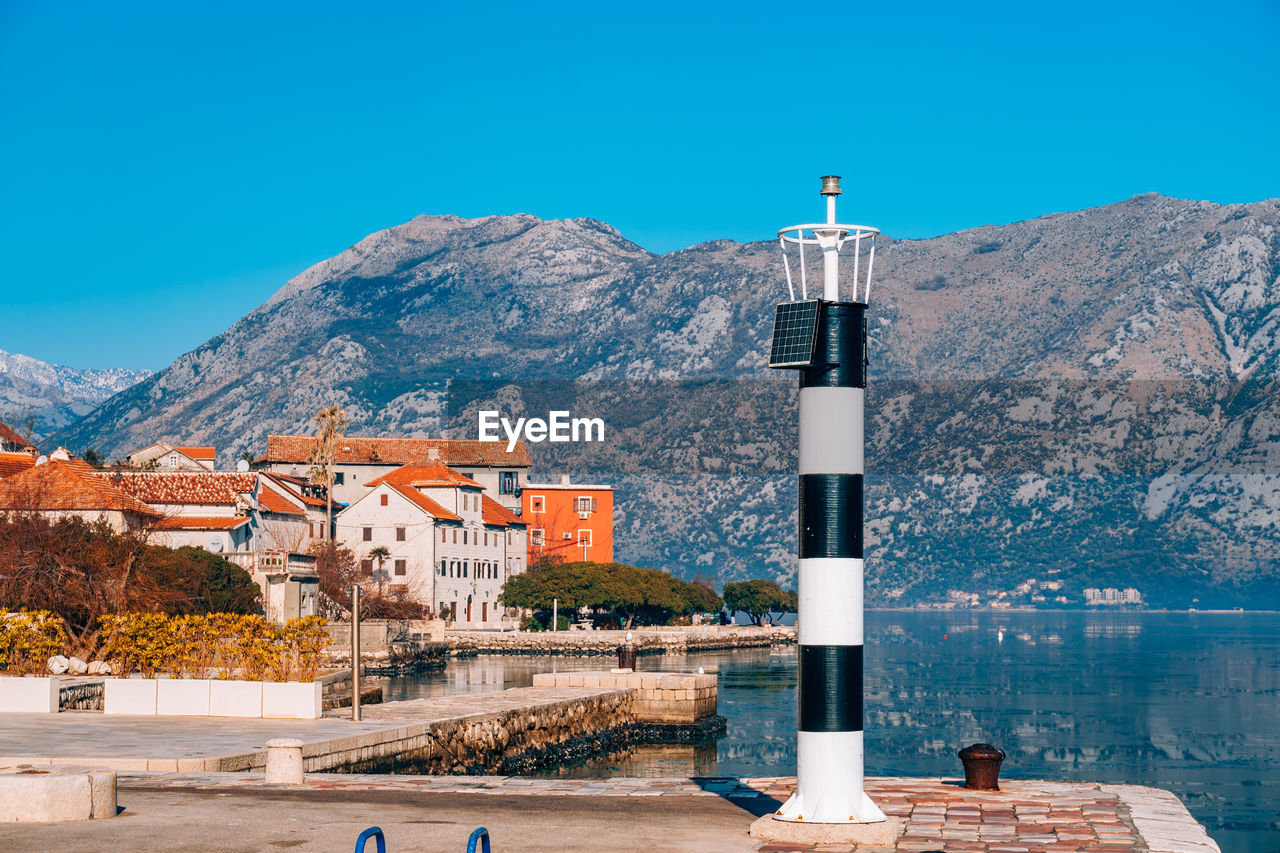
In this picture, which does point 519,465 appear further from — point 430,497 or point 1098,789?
point 1098,789

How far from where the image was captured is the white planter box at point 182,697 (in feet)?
88.8

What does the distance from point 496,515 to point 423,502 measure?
14.1m

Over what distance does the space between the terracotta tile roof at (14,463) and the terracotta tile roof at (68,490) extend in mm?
5091

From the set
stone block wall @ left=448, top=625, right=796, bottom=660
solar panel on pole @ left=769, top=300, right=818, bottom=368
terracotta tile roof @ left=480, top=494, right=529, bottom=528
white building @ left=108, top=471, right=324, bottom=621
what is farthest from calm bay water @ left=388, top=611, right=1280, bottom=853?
solar panel on pole @ left=769, top=300, right=818, bottom=368

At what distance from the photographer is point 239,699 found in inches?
1057

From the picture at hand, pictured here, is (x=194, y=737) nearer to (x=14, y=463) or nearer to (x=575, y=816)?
(x=575, y=816)

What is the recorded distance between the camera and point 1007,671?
10219 cm

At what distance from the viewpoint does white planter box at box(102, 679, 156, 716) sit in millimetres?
27281

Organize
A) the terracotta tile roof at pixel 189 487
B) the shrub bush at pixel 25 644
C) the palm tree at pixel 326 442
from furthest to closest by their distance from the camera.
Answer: the palm tree at pixel 326 442 → the terracotta tile roof at pixel 189 487 → the shrub bush at pixel 25 644

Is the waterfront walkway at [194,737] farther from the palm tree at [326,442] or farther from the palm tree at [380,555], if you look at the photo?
the palm tree at [326,442]

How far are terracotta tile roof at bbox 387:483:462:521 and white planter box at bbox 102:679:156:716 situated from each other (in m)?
72.2

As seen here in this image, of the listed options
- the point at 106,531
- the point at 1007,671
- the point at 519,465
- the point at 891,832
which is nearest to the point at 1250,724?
the point at 1007,671

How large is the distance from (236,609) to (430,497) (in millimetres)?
39225

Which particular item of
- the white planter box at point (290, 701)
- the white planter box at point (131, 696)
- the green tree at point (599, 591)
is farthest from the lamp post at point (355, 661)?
the green tree at point (599, 591)
